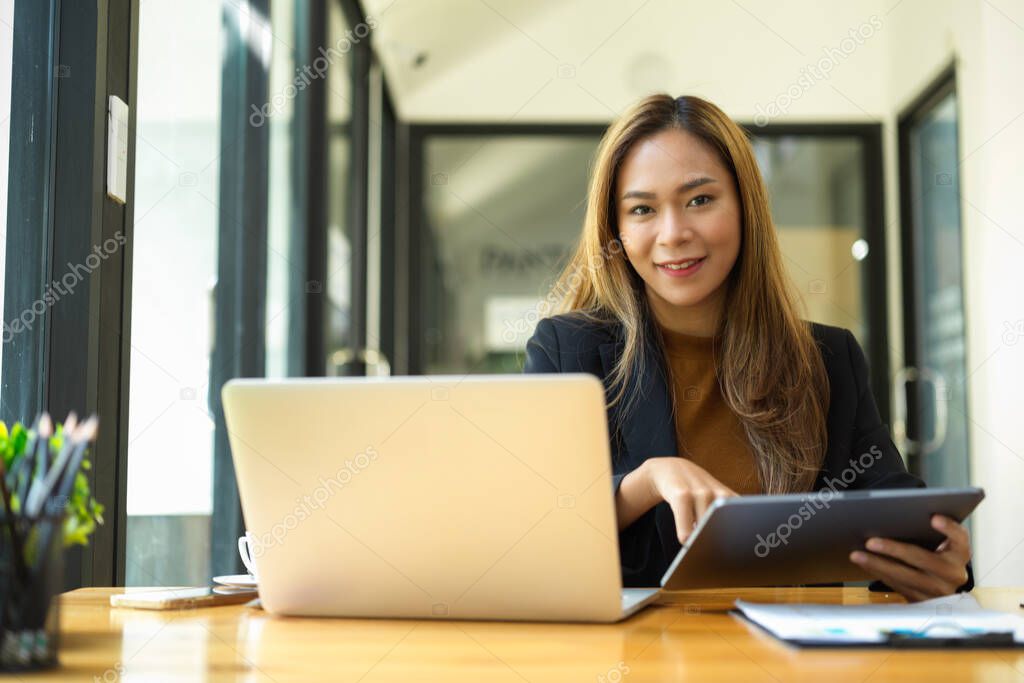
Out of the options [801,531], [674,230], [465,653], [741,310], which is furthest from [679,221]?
[465,653]

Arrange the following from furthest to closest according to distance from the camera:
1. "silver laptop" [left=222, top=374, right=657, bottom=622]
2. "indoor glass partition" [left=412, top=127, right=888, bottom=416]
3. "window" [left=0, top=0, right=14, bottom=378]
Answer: "indoor glass partition" [left=412, top=127, right=888, bottom=416] < "window" [left=0, top=0, right=14, bottom=378] < "silver laptop" [left=222, top=374, right=657, bottom=622]

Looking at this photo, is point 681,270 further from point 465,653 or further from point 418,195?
point 418,195

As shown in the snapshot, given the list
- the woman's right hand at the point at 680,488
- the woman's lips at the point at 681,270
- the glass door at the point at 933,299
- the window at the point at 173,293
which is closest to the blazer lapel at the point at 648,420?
the woman's lips at the point at 681,270

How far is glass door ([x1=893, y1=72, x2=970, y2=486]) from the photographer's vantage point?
4066 millimetres

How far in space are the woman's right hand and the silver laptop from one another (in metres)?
0.15

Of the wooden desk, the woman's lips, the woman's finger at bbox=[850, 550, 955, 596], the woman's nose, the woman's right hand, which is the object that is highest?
the woman's nose

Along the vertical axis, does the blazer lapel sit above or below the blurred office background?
below

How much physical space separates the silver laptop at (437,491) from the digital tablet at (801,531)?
0.32 ft

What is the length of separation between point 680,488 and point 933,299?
3.64 m

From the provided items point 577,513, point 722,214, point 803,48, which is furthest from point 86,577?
point 803,48

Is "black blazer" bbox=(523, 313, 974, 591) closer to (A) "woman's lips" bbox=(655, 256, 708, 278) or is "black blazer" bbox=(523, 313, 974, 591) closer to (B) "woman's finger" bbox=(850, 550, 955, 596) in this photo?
(A) "woman's lips" bbox=(655, 256, 708, 278)

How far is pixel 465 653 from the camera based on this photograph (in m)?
0.84

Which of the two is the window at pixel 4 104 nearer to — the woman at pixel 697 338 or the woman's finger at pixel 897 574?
the woman at pixel 697 338

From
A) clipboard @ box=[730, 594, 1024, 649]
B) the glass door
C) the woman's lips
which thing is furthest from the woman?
the glass door
